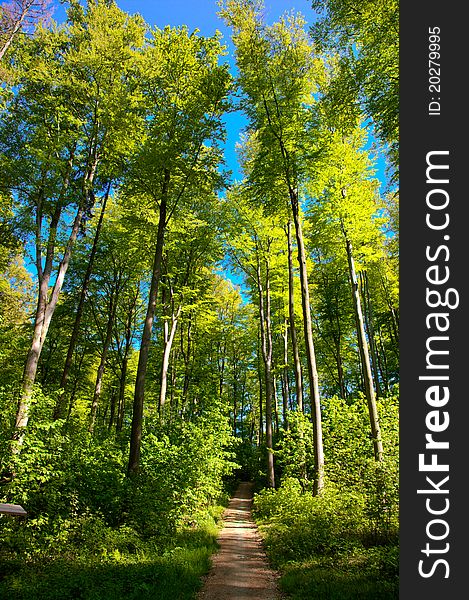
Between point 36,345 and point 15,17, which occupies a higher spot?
point 15,17

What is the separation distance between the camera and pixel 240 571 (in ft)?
25.6

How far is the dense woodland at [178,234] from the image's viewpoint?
23.7ft

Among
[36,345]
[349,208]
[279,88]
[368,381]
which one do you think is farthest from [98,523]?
[279,88]

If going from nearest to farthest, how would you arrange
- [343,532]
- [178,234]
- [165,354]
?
[343,532] < [165,354] < [178,234]

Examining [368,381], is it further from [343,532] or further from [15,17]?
[15,17]

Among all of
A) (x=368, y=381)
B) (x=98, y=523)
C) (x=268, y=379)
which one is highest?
(x=268, y=379)

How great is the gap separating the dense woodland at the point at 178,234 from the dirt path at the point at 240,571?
1.10 ft

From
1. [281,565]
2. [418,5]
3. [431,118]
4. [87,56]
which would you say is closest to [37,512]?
[281,565]

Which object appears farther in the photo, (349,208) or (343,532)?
(349,208)

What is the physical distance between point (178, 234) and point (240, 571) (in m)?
12.7

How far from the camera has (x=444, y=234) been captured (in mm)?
3201

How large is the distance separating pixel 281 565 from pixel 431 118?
8.13 meters

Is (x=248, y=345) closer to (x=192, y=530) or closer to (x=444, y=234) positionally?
(x=192, y=530)

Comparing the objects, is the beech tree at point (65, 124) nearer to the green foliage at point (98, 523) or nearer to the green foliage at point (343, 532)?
the green foliage at point (98, 523)
